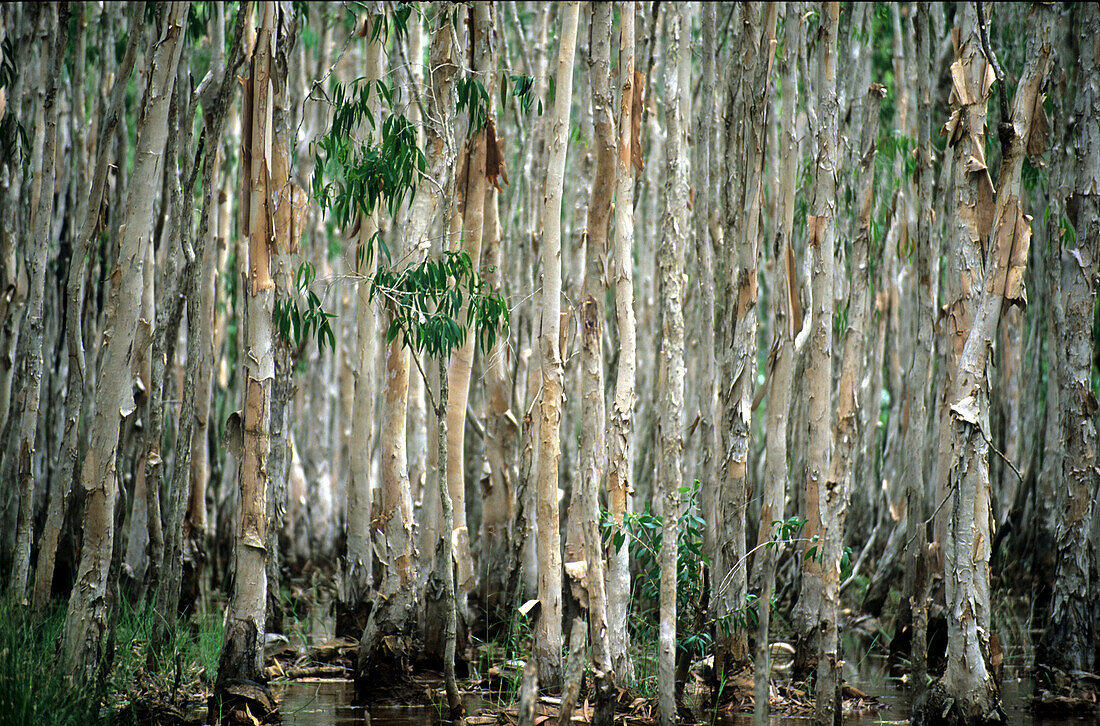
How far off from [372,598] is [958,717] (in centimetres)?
356

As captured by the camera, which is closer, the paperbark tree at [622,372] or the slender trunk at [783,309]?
the paperbark tree at [622,372]

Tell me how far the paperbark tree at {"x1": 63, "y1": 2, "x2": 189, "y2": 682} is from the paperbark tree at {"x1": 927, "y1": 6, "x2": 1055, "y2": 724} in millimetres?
3734

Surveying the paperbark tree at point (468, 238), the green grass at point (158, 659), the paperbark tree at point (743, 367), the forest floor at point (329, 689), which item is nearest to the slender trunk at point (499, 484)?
the forest floor at point (329, 689)

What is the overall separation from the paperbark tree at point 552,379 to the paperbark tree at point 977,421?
5.77 feet

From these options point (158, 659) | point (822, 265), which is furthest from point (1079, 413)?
point (158, 659)

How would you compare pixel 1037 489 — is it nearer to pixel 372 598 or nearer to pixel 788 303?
pixel 788 303

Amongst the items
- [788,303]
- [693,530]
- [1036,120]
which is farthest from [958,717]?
[1036,120]

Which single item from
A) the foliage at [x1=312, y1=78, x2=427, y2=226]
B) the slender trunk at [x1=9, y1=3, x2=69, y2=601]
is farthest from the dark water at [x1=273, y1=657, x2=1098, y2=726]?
the foliage at [x1=312, y1=78, x2=427, y2=226]

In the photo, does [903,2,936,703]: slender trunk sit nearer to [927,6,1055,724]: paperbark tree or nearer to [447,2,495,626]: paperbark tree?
[927,6,1055,724]: paperbark tree

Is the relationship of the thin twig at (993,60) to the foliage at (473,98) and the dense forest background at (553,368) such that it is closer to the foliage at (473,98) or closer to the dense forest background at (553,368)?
the dense forest background at (553,368)

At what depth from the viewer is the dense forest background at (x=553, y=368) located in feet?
13.2

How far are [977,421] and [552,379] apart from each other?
1938 millimetres

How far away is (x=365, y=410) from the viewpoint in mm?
5570

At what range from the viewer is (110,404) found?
4047mm
